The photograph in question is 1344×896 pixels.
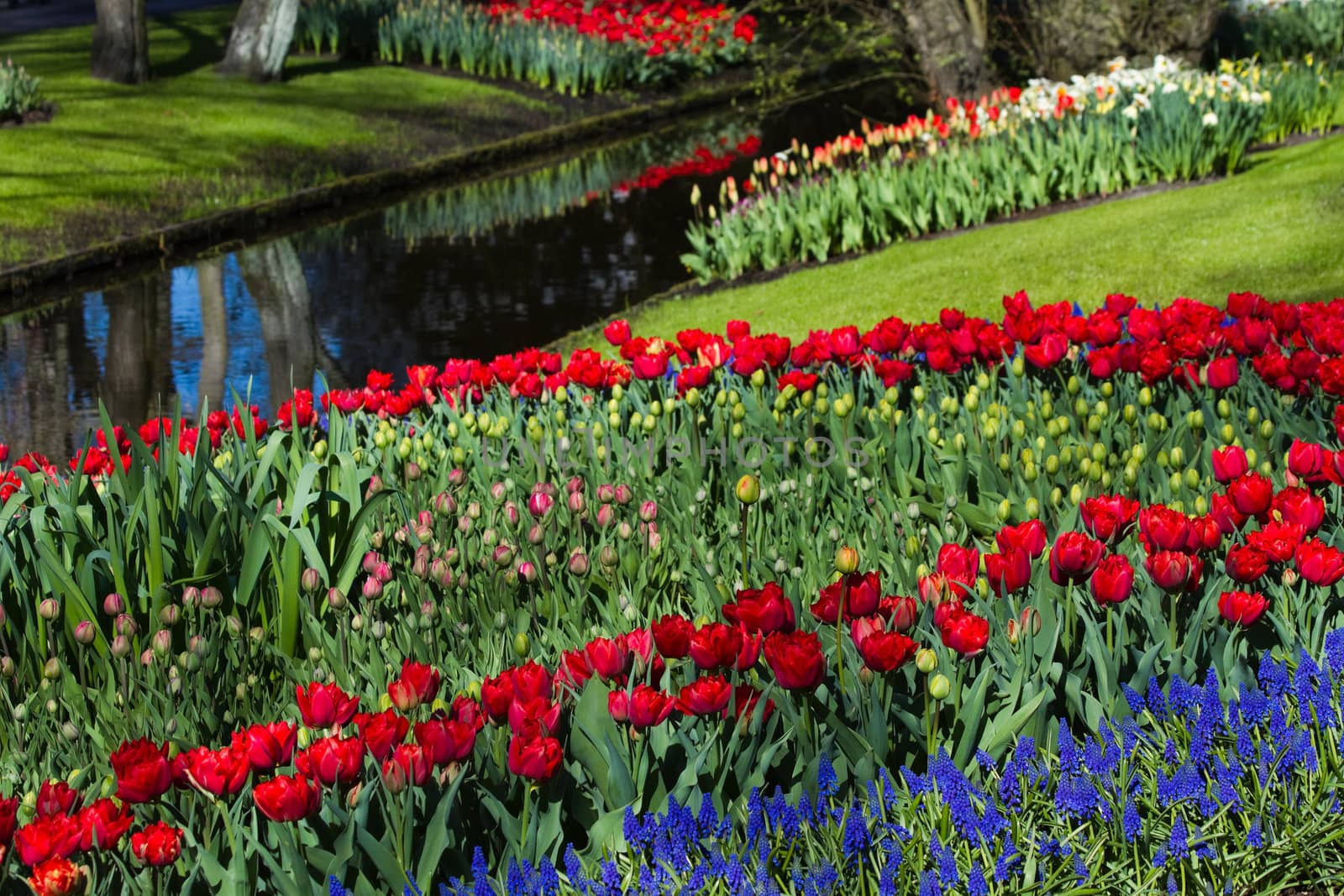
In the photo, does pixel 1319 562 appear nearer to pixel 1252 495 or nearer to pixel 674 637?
pixel 1252 495

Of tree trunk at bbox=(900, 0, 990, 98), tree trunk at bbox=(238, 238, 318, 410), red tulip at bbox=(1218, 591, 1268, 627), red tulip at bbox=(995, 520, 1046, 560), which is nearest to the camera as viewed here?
red tulip at bbox=(1218, 591, 1268, 627)

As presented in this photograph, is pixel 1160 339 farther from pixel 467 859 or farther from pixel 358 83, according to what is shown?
pixel 358 83

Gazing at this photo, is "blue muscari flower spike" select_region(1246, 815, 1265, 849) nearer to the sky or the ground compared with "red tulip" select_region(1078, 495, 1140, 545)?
nearer to the ground

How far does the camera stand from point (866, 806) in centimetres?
267

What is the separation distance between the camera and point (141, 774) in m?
2.45

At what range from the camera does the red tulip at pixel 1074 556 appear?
2914 mm

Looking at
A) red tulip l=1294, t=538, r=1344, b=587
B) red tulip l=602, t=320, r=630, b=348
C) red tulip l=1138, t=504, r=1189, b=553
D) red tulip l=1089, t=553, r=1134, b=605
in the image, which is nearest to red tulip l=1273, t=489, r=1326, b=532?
red tulip l=1294, t=538, r=1344, b=587

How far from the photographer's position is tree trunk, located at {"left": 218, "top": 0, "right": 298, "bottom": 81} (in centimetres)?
1919

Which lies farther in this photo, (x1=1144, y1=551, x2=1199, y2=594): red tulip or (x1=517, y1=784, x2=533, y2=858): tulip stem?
(x1=1144, y1=551, x2=1199, y2=594): red tulip

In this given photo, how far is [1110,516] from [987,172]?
340 inches

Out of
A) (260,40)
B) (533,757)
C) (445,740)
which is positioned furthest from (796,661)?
(260,40)

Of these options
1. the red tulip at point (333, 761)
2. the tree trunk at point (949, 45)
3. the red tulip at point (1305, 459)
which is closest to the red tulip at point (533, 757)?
the red tulip at point (333, 761)

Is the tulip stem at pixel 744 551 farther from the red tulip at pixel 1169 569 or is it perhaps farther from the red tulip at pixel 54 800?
the red tulip at pixel 54 800

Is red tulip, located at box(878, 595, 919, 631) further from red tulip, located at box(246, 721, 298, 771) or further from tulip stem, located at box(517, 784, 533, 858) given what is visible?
red tulip, located at box(246, 721, 298, 771)
